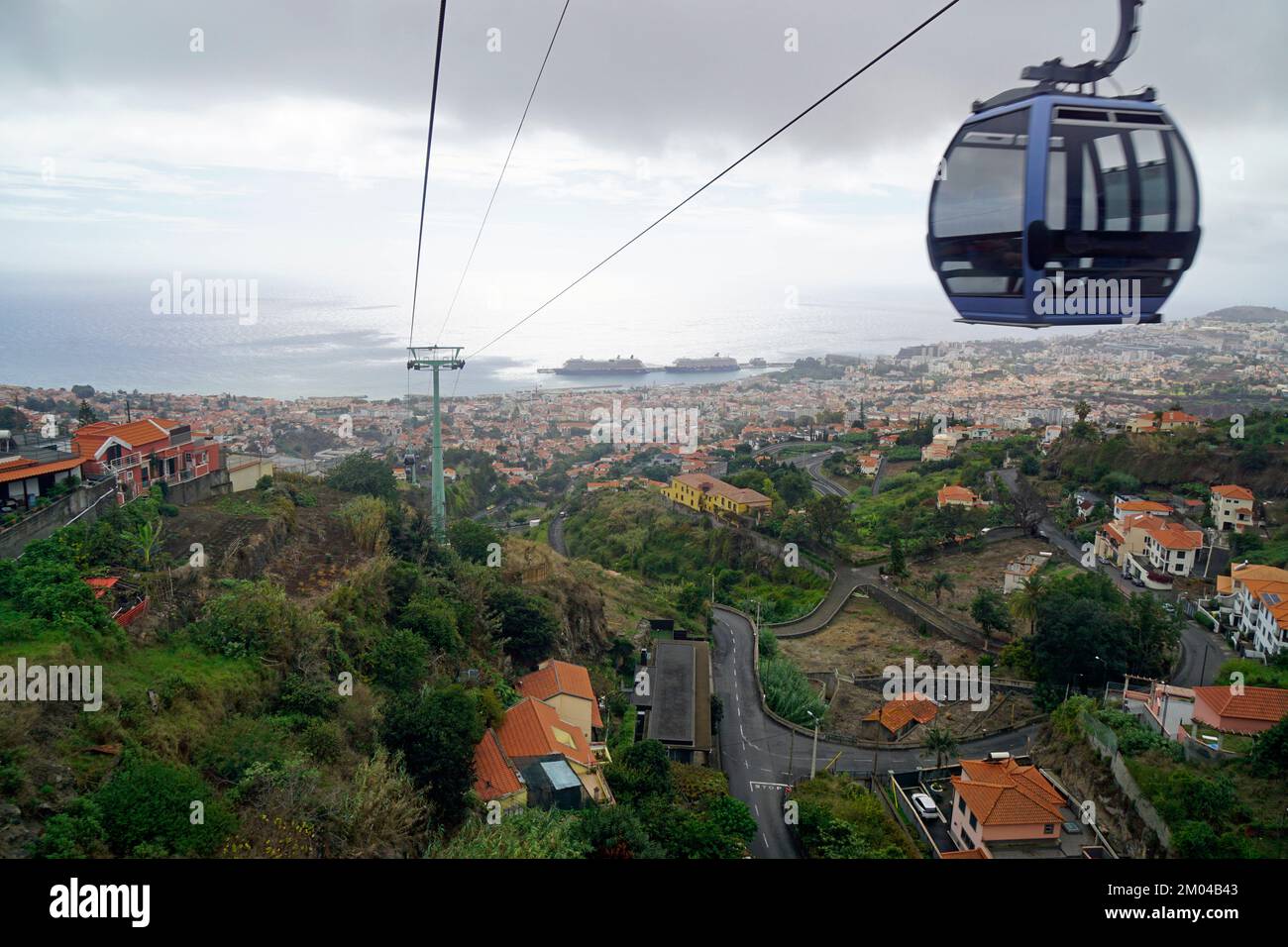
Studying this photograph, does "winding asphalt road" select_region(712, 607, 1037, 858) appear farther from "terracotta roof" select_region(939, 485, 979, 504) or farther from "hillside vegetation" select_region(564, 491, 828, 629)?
"terracotta roof" select_region(939, 485, 979, 504)

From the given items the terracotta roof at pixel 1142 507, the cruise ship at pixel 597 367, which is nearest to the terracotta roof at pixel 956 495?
the terracotta roof at pixel 1142 507

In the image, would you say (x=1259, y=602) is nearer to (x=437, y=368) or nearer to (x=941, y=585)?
(x=941, y=585)

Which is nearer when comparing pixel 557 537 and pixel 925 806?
pixel 925 806

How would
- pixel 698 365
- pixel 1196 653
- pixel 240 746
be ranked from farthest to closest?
pixel 698 365 < pixel 1196 653 < pixel 240 746

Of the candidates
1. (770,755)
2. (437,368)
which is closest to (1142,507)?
(770,755)

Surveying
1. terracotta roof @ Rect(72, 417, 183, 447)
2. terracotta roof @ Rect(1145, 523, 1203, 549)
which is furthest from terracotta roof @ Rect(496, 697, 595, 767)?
terracotta roof @ Rect(1145, 523, 1203, 549)
